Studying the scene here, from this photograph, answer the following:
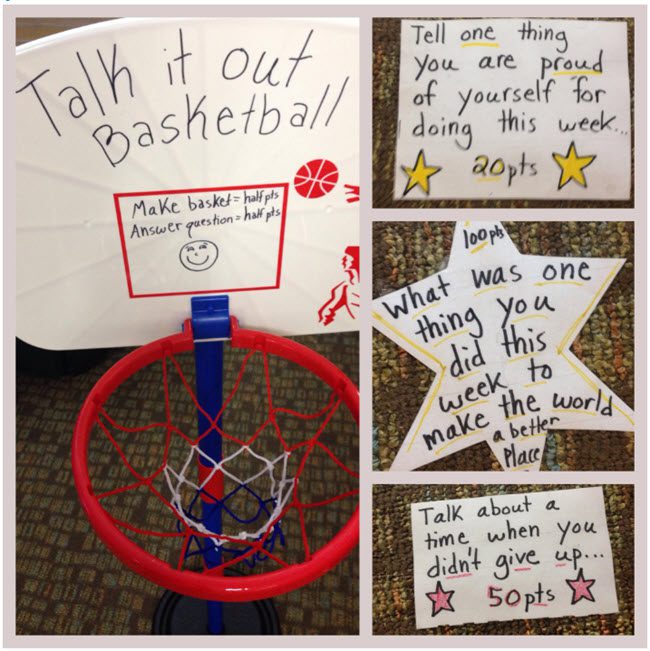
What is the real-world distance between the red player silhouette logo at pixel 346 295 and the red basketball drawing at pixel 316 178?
0.39 ft

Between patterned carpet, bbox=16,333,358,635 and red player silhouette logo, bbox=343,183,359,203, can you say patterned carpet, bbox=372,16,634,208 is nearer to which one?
red player silhouette logo, bbox=343,183,359,203

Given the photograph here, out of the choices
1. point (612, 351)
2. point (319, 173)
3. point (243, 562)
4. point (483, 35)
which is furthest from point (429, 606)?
point (243, 562)

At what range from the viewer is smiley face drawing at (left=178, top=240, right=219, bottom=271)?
2.90 feet

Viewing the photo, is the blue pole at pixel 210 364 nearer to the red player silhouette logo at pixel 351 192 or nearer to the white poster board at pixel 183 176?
the white poster board at pixel 183 176

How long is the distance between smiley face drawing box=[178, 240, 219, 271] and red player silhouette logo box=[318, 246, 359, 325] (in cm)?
19

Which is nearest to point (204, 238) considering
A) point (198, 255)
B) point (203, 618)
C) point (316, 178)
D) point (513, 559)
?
point (198, 255)

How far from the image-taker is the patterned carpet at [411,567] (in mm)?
770

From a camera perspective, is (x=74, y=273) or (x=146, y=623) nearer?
(x=74, y=273)

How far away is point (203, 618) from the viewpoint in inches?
54.9

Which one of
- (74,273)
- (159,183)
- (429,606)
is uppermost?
(159,183)

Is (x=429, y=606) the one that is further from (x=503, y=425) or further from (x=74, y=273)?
(x=74, y=273)

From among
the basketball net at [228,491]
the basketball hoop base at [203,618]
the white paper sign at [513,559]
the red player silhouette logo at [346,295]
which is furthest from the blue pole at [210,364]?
the white paper sign at [513,559]

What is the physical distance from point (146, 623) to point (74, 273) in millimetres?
882

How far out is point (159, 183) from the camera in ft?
2.66
